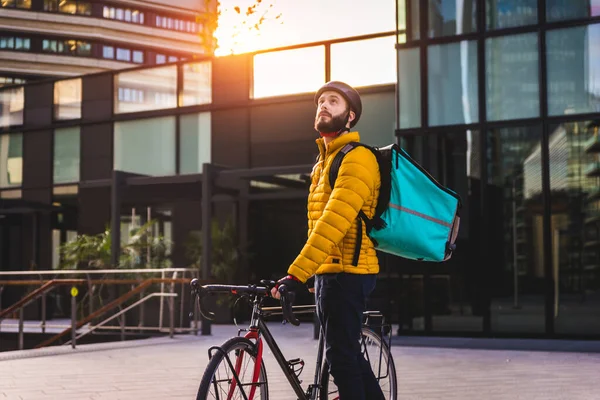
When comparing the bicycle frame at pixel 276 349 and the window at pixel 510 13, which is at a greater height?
the window at pixel 510 13

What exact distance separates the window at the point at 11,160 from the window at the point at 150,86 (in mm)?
3079

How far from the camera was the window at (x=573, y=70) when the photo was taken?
1201 cm

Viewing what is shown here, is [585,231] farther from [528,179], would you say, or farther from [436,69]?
[436,69]

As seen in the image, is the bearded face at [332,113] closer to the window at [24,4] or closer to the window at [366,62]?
the window at [366,62]

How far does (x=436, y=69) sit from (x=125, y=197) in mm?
8190

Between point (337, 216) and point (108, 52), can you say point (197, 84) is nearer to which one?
point (337, 216)

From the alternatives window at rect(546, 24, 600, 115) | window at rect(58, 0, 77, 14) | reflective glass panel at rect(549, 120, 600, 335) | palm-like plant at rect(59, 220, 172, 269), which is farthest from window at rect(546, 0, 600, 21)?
window at rect(58, 0, 77, 14)

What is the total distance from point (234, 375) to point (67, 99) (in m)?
16.7

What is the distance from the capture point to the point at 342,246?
4.17m

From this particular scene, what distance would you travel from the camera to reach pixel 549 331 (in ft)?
39.5

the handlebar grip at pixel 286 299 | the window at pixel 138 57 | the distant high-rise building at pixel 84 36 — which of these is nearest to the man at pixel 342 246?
the handlebar grip at pixel 286 299

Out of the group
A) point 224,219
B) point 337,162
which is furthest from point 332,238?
point 224,219

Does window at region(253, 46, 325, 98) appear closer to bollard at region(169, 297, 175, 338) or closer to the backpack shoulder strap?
bollard at region(169, 297, 175, 338)

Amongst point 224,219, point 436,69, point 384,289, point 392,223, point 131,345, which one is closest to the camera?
point 392,223
